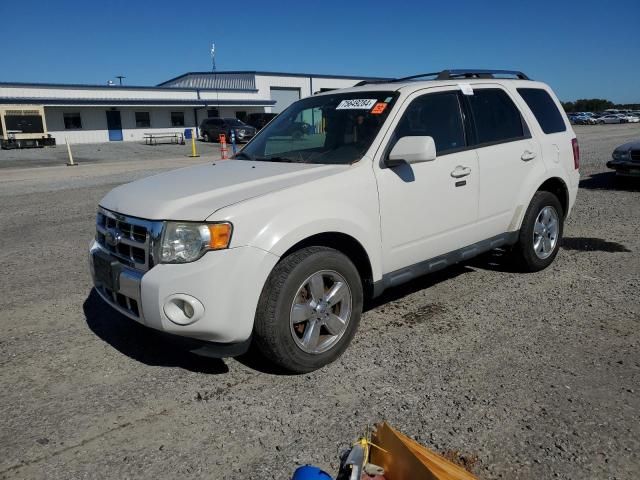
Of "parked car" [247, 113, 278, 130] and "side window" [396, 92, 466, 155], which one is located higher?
"parked car" [247, 113, 278, 130]

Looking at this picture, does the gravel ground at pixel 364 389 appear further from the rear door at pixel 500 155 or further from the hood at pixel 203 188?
the hood at pixel 203 188

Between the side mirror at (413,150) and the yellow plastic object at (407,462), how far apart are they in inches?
75.6

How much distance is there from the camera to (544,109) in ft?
17.1

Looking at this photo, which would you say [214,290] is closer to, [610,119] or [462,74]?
Result: [462,74]

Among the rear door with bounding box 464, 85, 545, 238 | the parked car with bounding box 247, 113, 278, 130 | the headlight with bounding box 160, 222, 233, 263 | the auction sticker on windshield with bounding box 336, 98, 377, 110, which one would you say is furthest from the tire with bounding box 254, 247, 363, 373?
the parked car with bounding box 247, 113, 278, 130

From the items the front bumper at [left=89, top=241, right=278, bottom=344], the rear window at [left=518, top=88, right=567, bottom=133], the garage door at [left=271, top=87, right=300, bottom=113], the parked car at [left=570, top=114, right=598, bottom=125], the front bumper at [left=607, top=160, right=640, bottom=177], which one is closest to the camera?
the front bumper at [left=89, top=241, right=278, bottom=344]

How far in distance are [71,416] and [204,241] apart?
4.18ft

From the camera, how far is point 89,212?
9375 millimetres

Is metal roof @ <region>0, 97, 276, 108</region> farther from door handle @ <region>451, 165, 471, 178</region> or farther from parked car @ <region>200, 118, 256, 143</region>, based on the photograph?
door handle @ <region>451, 165, 471, 178</region>

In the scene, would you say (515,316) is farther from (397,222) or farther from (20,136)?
(20,136)

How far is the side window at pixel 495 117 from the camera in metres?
4.45

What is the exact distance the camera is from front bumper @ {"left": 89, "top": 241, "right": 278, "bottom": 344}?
9.35ft

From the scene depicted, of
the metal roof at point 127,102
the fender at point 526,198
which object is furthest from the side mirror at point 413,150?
the metal roof at point 127,102

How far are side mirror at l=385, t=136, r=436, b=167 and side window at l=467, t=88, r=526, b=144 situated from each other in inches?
41.9
